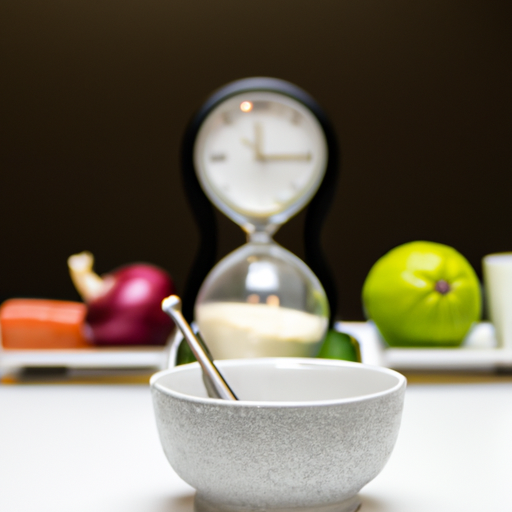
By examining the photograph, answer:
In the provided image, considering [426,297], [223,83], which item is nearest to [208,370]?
[426,297]

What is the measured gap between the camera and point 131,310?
675 mm

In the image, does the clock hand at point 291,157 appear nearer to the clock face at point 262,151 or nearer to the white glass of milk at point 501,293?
the clock face at point 262,151

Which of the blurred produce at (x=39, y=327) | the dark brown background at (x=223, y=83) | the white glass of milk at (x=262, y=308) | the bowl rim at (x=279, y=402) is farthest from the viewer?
the dark brown background at (x=223, y=83)

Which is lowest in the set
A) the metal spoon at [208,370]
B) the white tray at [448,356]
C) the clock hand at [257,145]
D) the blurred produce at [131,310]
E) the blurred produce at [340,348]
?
the white tray at [448,356]

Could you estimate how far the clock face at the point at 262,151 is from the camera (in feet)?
2.04

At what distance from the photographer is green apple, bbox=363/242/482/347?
2.15ft

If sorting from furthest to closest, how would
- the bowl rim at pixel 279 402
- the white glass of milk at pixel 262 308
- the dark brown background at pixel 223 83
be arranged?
the dark brown background at pixel 223 83 → the white glass of milk at pixel 262 308 → the bowl rim at pixel 279 402

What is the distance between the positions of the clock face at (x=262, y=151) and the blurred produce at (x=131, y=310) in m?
0.13

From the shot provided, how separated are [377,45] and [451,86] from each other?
0.12 m

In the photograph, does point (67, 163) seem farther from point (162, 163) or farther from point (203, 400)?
point (203, 400)

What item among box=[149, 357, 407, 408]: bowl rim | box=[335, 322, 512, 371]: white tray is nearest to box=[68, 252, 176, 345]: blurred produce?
box=[335, 322, 512, 371]: white tray

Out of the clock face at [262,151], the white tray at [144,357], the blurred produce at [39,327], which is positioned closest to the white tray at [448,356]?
the white tray at [144,357]

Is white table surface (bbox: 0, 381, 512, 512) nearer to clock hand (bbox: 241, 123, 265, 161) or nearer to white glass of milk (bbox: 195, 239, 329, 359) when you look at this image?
white glass of milk (bbox: 195, 239, 329, 359)

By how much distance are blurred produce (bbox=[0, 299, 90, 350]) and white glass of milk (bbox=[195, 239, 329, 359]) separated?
0.56 feet
